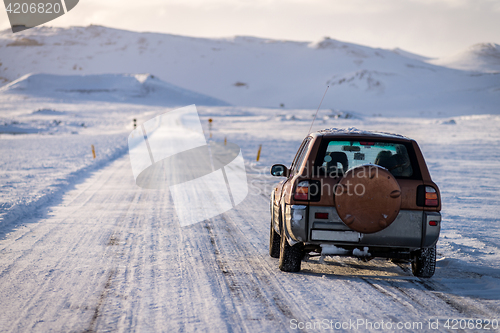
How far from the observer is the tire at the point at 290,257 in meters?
5.75

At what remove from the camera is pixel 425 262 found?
5.58m

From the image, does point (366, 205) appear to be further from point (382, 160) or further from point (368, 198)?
point (382, 160)

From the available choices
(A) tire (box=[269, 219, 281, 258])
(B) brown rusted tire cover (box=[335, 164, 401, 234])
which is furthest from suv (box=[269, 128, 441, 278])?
(A) tire (box=[269, 219, 281, 258])

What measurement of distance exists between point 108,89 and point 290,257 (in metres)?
175

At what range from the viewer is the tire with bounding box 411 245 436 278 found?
5512 mm

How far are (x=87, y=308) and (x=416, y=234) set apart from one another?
11.6 ft

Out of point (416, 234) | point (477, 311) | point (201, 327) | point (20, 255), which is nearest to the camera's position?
point (201, 327)

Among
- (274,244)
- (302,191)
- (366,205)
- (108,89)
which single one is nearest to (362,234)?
(366,205)

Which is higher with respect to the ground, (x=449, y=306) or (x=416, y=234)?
(x=416, y=234)

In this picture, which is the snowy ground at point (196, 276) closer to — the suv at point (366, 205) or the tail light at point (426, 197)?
the suv at point (366, 205)

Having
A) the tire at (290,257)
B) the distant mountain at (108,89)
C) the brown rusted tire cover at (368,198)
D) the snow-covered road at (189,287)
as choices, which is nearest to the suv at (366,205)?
the brown rusted tire cover at (368,198)

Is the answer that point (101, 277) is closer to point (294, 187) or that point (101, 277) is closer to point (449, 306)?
point (294, 187)

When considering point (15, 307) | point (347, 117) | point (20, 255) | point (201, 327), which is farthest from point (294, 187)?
point (347, 117)

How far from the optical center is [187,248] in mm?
7070
